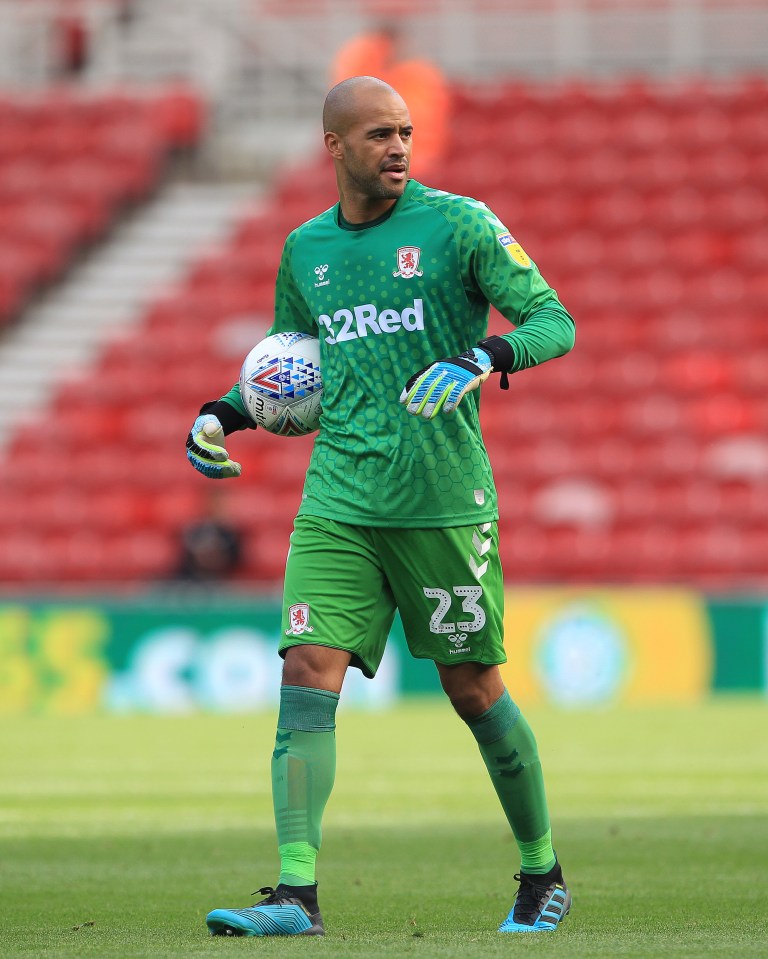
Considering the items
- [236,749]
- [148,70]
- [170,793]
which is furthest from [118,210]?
[170,793]

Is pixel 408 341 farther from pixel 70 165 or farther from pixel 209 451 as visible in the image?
pixel 70 165

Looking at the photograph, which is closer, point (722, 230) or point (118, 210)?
A: point (722, 230)

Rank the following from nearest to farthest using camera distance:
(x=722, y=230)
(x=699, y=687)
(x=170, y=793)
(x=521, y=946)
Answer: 1. (x=521, y=946)
2. (x=170, y=793)
3. (x=699, y=687)
4. (x=722, y=230)

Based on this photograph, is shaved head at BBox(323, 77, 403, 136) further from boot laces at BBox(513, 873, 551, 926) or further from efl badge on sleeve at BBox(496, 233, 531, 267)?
boot laces at BBox(513, 873, 551, 926)

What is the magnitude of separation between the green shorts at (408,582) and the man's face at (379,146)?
0.94m

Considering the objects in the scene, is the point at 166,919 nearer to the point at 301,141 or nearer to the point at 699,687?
the point at 699,687

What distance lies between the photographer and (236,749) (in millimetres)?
11508

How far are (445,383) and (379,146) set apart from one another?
81 centimetres

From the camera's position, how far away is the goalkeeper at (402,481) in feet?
16.3

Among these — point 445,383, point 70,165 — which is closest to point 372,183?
point 445,383

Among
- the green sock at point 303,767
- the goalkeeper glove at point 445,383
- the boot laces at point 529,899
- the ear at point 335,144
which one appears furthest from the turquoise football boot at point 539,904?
the ear at point 335,144

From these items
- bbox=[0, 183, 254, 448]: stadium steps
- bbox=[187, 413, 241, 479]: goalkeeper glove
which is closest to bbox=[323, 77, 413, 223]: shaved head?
bbox=[187, 413, 241, 479]: goalkeeper glove

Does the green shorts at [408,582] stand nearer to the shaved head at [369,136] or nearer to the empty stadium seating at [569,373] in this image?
the shaved head at [369,136]

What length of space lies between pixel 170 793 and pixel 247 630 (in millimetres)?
5977
